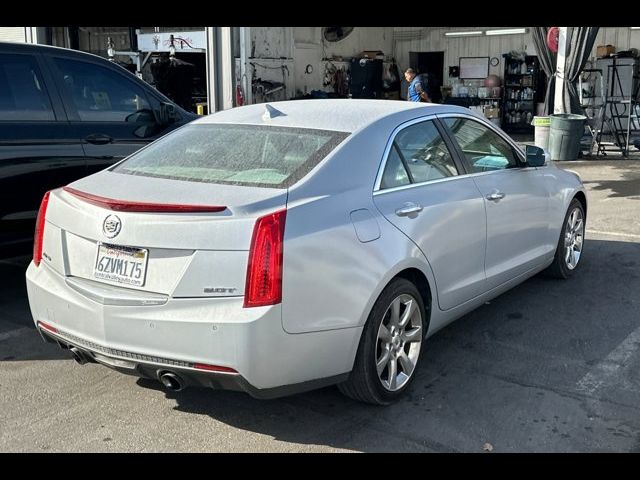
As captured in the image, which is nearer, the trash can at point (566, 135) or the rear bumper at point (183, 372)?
the rear bumper at point (183, 372)

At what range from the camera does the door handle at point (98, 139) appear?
5.62 meters

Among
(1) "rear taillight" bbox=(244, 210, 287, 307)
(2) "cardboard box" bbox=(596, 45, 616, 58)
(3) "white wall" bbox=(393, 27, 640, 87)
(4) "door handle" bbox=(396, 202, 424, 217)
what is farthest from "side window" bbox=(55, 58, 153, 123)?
(3) "white wall" bbox=(393, 27, 640, 87)

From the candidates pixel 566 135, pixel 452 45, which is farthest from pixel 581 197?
pixel 452 45

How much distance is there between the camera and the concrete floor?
3.40m

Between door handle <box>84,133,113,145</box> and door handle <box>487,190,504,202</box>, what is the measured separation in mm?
3150

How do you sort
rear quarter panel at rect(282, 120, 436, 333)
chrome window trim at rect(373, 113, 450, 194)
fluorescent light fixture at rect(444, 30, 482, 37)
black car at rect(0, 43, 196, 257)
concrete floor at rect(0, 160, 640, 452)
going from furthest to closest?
fluorescent light fixture at rect(444, 30, 482, 37), black car at rect(0, 43, 196, 257), chrome window trim at rect(373, 113, 450, 194), concrete floor at rect(0, 160, 640, 452), rear quarter panel at rect(282, 120, 436, 333)

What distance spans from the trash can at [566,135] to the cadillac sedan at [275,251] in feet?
33.0

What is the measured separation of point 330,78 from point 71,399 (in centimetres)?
1864

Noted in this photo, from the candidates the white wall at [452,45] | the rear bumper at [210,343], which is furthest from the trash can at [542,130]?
the rear bumper at [210,343]

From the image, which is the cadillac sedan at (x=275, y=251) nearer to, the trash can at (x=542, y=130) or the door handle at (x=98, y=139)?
the door handle at (x=98, y=139)

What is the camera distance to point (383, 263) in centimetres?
349

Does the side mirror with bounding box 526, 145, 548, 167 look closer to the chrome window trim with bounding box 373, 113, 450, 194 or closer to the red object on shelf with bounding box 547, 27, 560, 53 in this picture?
the chrome window trim with bounding box 373, 113, 450, 194

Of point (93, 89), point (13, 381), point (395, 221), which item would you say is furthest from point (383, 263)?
point (93, 89)
